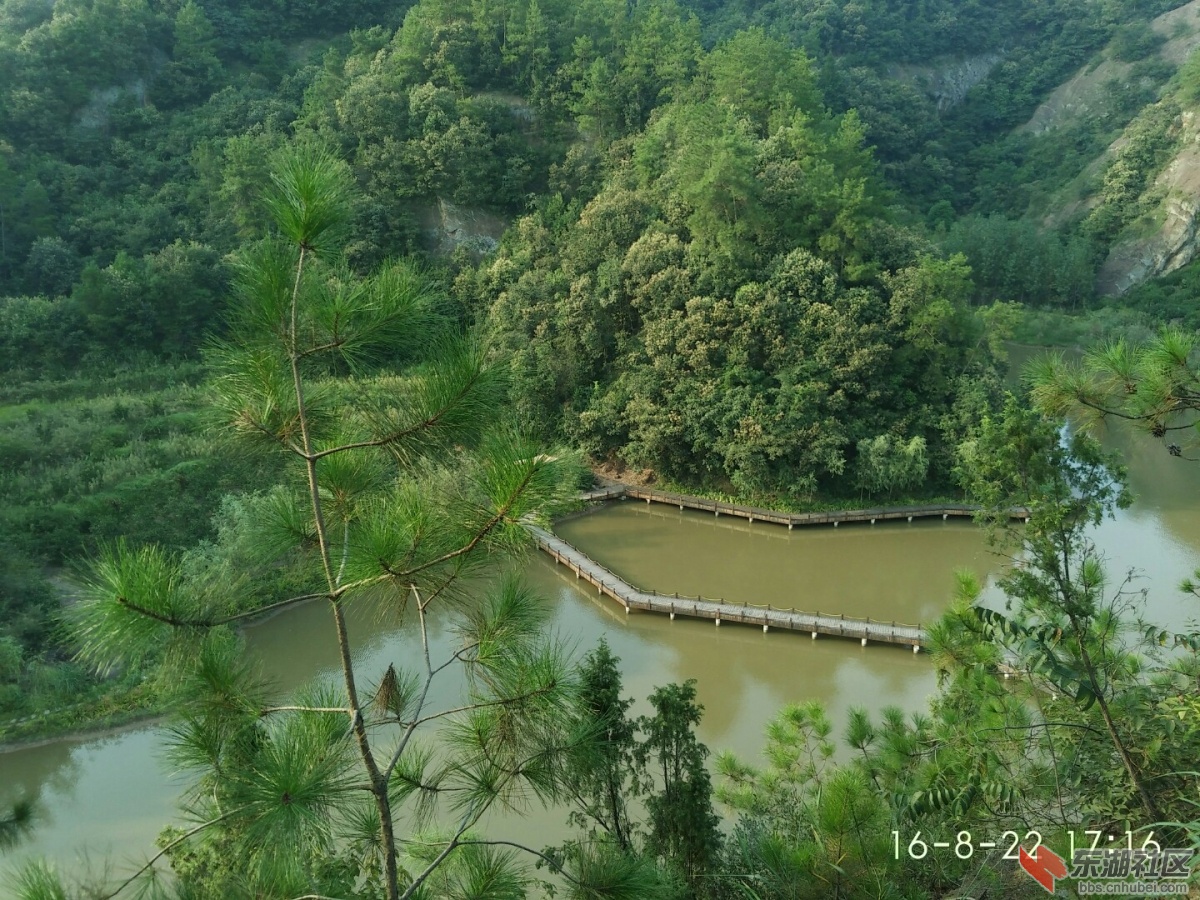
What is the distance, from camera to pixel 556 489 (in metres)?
2.90

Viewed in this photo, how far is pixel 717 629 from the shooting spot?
42.1ft

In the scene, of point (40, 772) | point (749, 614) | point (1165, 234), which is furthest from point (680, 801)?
point (1165, 234)

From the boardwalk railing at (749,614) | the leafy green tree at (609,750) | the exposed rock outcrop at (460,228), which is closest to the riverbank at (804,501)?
the boardwalk railing at (749,614)

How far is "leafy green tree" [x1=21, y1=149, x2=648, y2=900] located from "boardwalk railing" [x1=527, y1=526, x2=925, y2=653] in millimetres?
9601

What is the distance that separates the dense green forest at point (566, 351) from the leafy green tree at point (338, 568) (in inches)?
0.7

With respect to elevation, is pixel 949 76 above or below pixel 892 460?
above

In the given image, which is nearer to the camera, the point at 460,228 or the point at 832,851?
the point at 832,851

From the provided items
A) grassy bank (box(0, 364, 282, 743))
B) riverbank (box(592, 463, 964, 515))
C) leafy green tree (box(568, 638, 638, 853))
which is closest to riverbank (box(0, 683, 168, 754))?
grassy bank (box(0, 364, 282, 743))

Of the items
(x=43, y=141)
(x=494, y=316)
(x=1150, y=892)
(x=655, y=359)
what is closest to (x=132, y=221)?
(x=43, y=141)

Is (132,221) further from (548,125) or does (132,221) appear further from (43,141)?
(548,125)

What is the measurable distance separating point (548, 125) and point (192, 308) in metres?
10.2

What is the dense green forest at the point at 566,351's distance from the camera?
3.03 metres

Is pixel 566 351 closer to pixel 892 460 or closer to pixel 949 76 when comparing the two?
pixel 892 460

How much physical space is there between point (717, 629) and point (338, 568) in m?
→ 10.2
